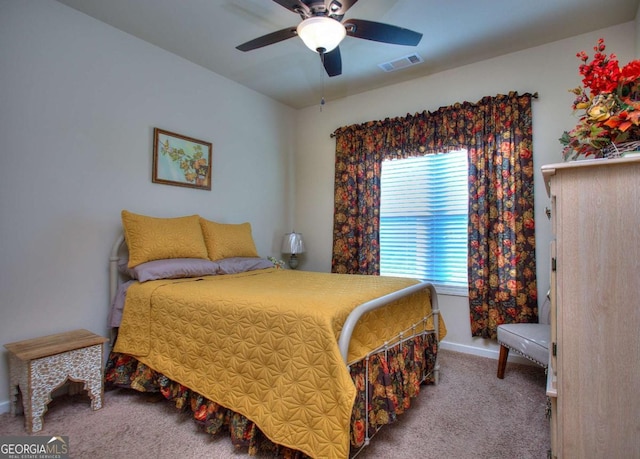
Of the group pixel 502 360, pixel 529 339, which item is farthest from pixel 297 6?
pixel 502 360

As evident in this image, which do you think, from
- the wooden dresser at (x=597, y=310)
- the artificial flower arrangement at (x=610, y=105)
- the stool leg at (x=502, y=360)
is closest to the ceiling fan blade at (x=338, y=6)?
the artificial flower arrangement at (x=610, y=105)

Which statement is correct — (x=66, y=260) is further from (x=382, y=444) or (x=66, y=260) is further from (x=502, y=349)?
(x=502, y=349)

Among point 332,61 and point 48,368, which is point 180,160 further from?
point 48,368

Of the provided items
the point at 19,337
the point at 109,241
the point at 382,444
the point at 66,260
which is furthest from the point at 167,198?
the point at 382,444

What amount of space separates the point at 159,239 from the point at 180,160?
910 mm

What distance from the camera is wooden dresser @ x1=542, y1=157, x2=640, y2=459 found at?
1.11m

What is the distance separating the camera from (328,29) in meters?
1.85

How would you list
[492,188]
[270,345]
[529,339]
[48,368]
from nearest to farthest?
[270,345] → [48,368] → [529,339] → [492,188]

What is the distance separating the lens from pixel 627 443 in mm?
1107

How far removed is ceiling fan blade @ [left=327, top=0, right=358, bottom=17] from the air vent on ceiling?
1.38 meters

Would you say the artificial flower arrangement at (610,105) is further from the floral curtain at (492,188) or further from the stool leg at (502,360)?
the stool leg at (502,360)

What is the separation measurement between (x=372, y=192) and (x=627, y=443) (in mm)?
2782

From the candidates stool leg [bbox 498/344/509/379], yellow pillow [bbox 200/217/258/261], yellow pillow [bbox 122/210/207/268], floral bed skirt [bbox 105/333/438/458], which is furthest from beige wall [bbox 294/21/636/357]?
yellow pillow [bbox 122/210/207/268]

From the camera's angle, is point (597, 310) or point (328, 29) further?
point (328, 29)
